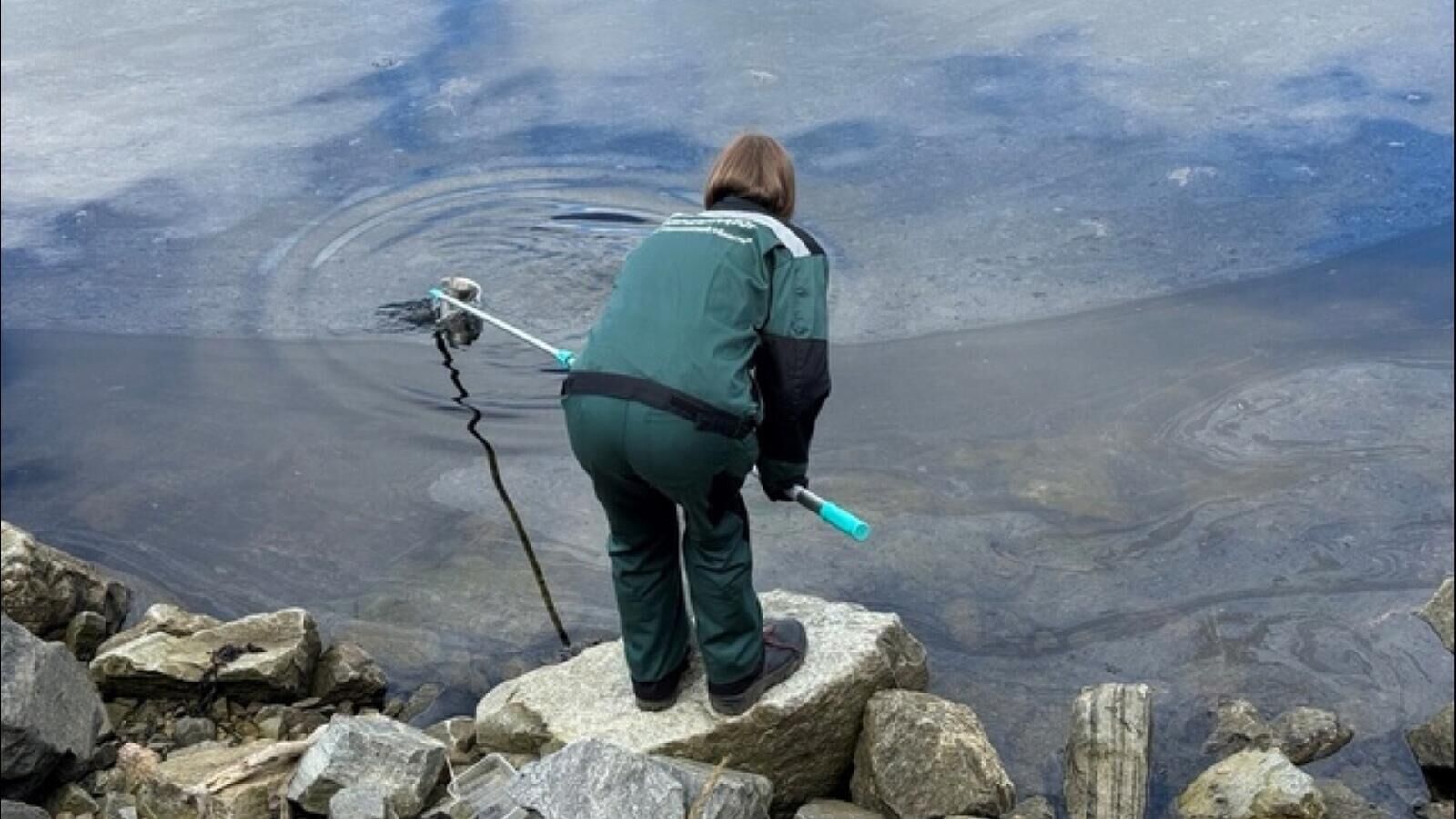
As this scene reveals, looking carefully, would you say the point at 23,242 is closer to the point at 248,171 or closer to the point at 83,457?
the point at 248,171

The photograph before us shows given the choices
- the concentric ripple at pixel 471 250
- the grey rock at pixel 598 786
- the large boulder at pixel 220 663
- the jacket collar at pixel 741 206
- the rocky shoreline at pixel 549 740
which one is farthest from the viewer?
the concentric ripple at pixel 471 250

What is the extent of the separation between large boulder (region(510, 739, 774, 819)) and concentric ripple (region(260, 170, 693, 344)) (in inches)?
79.8

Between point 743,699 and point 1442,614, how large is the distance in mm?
1722

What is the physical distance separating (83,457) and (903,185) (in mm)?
2640

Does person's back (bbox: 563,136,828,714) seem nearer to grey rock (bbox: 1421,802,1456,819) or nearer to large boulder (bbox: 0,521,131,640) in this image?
grey rock (bbox: 1421,802,1456,819)

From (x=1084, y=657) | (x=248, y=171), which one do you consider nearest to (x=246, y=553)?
(x=248, y=171)

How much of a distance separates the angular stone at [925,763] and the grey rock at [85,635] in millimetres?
1852

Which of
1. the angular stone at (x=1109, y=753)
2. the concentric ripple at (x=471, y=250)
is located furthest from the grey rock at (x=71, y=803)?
the concentric ripple at (x=471, y=250)

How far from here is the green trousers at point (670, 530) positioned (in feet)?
8.66

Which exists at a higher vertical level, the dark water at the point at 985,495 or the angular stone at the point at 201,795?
the angular stone at the point at 201,795

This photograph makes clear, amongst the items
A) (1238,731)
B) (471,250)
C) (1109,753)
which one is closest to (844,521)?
(1109,753)

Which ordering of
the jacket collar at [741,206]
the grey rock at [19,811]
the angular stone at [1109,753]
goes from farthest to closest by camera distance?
the angular stone at [1109,753]
the jacket collar at [741,206]
the grey rock at [19,811]

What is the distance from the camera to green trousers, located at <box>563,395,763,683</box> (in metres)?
2.64

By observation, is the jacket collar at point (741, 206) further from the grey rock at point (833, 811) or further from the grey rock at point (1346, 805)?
the grey rock at point (1346, 805)
